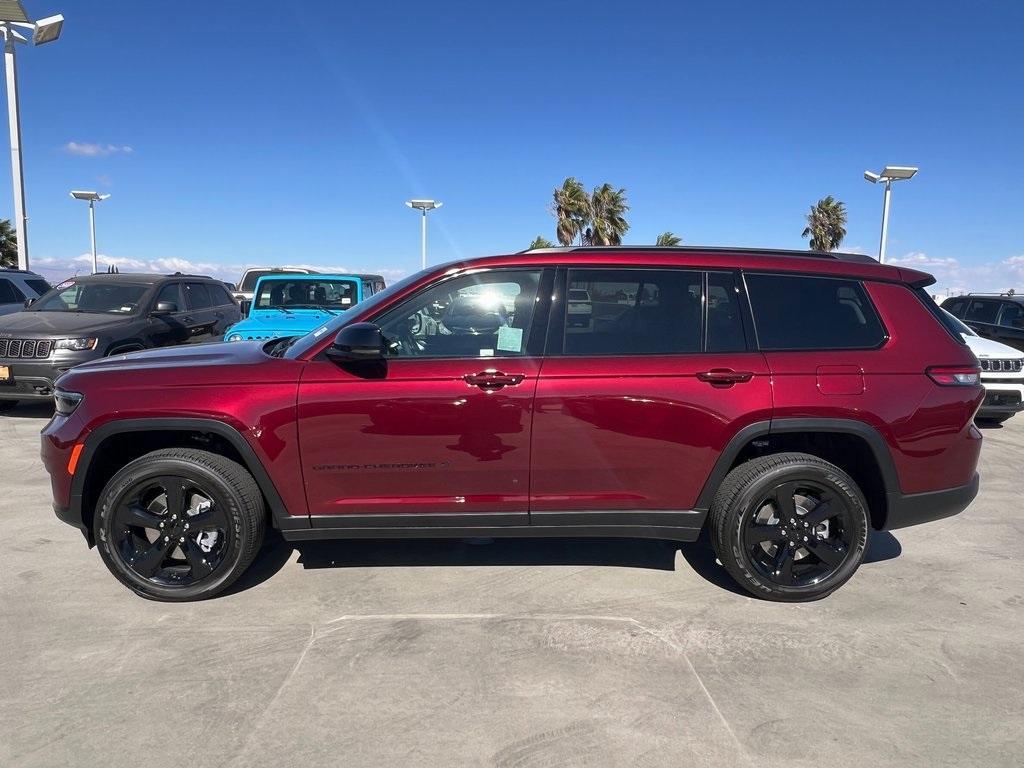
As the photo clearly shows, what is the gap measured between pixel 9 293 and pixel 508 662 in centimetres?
1238

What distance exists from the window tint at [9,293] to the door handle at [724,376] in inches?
485

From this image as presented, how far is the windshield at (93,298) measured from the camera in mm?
8602

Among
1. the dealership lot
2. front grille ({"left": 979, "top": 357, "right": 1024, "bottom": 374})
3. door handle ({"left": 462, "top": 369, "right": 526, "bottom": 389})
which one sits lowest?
the dealership lot

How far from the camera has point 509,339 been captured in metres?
3.37

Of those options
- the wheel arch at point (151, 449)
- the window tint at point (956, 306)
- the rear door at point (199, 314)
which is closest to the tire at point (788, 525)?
the wheel arch at point (151, 449)

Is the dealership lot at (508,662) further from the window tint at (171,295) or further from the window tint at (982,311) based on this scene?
the window tint at (982,311)

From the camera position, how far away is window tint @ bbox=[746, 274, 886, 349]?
3451 millimetres

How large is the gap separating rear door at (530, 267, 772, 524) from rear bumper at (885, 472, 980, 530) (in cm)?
89

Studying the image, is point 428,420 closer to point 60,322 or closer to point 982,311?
point 60,322

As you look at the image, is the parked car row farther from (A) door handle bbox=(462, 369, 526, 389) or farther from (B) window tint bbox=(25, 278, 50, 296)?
(A) door handle bbox=(462, 369, 526, 389)

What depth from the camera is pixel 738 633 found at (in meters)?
3.18

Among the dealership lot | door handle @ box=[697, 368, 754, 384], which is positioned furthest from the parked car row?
door handle @ box=[697, 368, 754, 384]

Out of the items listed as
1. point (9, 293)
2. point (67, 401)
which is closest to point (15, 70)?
point (9, 293)

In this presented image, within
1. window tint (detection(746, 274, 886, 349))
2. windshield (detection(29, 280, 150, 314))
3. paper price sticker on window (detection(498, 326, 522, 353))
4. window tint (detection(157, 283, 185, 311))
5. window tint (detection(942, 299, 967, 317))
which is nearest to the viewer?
paper price sticker on window (detection(498, 326, 522, 353))
